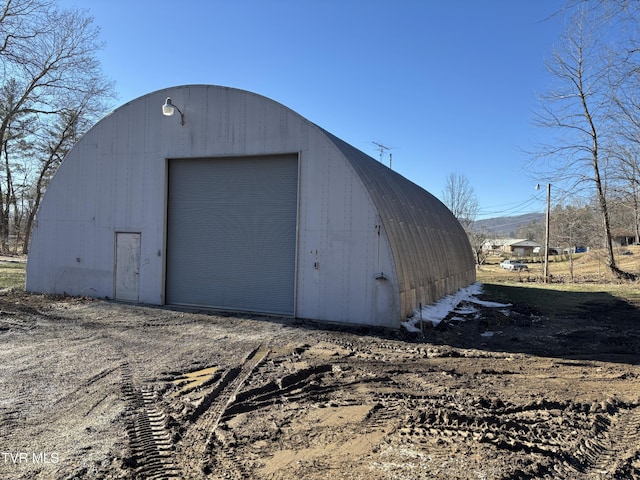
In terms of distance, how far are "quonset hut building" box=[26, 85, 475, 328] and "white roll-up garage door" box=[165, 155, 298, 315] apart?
33 mm

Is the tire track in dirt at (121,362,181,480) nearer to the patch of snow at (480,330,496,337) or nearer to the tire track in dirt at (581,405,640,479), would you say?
the tire track in dirt at (581,405,640,479)

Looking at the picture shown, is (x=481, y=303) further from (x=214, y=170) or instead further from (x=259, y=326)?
(x=214, y=170)

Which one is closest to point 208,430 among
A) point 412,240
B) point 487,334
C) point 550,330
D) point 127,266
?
point 487,334

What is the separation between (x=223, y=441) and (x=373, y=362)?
11.9 feet

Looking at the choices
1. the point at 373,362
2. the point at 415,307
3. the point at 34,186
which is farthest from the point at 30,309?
the point at 34,186

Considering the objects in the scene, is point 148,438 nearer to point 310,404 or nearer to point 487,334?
point 310,404

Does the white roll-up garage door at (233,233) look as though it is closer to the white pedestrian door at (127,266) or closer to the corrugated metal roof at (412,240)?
the white pedestrian door at (127,266)

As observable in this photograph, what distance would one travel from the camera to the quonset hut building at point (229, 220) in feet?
35.3

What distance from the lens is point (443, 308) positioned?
13250 mm

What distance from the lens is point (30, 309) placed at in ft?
37.6

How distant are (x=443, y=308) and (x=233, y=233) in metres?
6.83

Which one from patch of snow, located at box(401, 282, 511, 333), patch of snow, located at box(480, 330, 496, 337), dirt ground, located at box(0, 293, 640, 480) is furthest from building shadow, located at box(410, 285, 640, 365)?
patch of snow, located at box(401, 282, 511, 333)

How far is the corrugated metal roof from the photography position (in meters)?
10.8

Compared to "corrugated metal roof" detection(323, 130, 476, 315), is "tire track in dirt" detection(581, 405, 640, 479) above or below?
below
